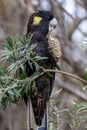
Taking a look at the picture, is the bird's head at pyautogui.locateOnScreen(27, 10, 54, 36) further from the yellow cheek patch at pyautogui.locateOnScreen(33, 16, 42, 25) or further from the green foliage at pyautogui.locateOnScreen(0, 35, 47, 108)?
the green foliage at pyautogui.locateOnScreen(0, 35, 47, 108)

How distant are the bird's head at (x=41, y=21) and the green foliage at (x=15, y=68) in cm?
25

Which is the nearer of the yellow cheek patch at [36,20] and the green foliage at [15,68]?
the green foliage at [15,68]

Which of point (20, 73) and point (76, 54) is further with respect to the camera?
point (76, 54)

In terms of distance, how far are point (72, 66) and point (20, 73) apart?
2053 mm

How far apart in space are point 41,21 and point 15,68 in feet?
1.13

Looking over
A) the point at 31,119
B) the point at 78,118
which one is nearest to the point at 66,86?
the point at 31,119

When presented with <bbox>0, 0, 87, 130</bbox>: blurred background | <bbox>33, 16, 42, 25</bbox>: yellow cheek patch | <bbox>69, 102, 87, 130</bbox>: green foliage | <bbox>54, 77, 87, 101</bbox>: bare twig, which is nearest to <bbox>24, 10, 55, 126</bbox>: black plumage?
<bbox>33, 16, 42, 25</bbox>: yellow cheek patch

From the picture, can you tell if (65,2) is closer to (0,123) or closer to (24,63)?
(24,63)

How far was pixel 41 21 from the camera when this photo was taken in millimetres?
1589

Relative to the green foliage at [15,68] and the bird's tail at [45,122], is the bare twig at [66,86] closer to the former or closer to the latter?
the bird's tail at [45,122]

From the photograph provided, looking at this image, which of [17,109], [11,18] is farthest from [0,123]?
[11,18]

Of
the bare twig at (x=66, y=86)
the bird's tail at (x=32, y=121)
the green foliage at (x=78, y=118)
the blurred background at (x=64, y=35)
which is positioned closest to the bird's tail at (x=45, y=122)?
the bird's tail at (x=32, y=121)

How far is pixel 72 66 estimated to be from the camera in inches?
134

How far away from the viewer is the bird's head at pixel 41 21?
1580mm
